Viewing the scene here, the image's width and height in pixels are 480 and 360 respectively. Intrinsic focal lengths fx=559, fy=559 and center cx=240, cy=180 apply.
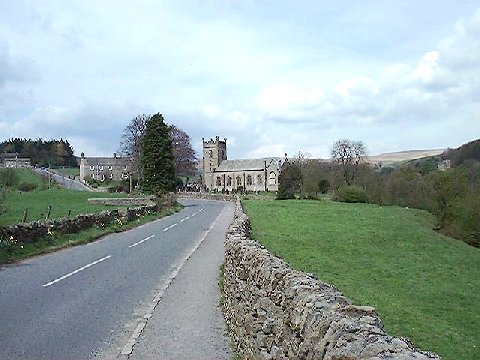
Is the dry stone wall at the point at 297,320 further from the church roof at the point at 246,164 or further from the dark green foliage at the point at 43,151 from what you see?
the dark green foliage at the point at 43,151

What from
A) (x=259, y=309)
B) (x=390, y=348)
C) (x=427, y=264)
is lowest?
(x=427, y=264)

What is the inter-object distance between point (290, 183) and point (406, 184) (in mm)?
18146

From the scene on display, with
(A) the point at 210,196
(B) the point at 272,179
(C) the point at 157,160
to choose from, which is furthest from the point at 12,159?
(C) the point at 157,160

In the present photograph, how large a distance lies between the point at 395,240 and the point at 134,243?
15.0m

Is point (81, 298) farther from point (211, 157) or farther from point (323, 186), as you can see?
point (211, 157)

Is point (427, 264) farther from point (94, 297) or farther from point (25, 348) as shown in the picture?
point (25, 348)

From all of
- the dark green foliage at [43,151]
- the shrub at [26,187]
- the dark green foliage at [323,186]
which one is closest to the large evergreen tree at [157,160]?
the shrub at [26,187]

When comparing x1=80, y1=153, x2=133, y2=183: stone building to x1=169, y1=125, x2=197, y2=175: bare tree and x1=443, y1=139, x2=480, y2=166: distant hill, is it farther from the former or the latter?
x1=443, y1=139, x2=480, y2=166: distant hill

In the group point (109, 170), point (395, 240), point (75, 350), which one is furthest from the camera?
point (109, 170)

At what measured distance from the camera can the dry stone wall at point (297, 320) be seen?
141 inches

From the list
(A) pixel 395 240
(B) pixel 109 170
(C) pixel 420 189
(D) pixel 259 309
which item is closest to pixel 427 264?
(A) pixel 395 240

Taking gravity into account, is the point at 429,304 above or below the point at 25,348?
below

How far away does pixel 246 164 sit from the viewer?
463ft

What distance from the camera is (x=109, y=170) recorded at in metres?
167
